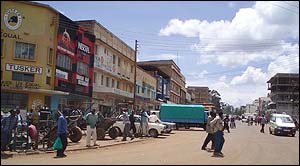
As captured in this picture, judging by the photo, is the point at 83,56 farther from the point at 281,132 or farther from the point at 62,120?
the point at 62,120

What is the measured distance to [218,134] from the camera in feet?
55.3

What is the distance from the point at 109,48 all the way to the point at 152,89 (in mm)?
25499

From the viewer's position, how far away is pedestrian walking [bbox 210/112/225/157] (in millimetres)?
16516

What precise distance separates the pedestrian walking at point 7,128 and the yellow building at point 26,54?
14789 mm

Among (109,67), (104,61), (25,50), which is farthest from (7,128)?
(109,67)

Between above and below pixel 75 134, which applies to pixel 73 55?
above

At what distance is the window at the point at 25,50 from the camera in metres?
31.5

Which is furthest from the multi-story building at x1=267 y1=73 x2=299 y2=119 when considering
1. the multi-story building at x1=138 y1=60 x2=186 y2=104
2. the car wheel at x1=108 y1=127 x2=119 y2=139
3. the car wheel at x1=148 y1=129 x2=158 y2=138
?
the multi-story building at x1=138 y1=60 x2=186 y2=104

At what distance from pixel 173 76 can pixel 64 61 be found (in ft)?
190

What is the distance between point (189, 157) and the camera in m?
15.5

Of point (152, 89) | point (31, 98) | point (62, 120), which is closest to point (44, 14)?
point (31, 98)

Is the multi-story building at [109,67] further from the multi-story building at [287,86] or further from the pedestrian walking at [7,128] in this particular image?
the pedestrian walking at [7,128]

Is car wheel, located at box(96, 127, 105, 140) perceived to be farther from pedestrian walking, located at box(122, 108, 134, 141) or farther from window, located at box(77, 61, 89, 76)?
window, located at box(77, 61, 89, 76)

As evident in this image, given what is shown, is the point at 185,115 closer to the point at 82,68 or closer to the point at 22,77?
the point at 82,68
